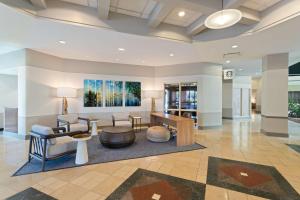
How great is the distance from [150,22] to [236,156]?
4.02 m

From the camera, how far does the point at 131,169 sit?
10.8 feet

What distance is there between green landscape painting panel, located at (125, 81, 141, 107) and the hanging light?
16.9 feet

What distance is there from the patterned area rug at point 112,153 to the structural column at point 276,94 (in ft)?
10.9

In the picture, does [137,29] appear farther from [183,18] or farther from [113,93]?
[113,93]

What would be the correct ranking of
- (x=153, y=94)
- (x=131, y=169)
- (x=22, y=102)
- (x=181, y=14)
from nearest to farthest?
(x=131, y=169)
(x=181, y=14)
(x=22, y=102)
(x=153, y=94)

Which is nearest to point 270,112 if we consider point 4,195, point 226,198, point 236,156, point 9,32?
point 236,156

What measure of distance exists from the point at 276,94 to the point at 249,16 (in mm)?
3658

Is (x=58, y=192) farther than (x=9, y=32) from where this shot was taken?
No

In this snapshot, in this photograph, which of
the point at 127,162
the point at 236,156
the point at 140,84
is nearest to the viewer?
the point at 127,162

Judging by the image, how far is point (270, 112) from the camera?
598 centimetres

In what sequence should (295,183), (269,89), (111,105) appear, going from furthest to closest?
1. (111,105)
2. (269,89)
3. (295,183)

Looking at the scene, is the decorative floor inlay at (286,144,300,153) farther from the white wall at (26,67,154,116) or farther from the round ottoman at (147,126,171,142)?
the white wall at (26,67,154,116)

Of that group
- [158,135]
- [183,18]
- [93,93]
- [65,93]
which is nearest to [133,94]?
[93,93]

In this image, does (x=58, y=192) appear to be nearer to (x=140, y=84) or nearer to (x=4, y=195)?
(x=4, y=195)
